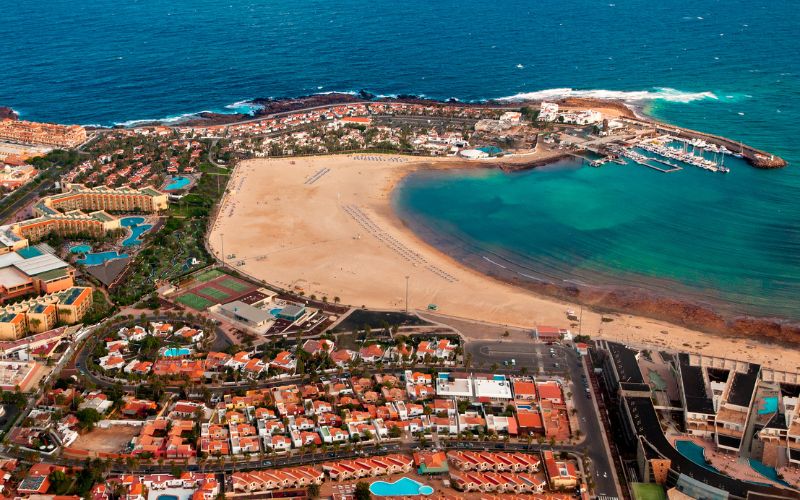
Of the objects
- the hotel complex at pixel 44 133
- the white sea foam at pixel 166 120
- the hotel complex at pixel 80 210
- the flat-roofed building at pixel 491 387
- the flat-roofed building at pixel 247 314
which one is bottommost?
the flat-roofed building at pixel 491 387

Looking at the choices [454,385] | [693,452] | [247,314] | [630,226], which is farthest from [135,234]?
[693,452]

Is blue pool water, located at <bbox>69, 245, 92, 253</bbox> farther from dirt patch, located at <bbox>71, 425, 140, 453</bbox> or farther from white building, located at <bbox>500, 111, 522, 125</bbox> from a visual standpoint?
white building, located at <bbox>500, 111, 522, 125</bbox>

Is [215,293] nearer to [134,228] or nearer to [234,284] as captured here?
[234,284]

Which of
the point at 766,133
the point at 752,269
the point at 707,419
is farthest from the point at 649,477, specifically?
the point at 766,133

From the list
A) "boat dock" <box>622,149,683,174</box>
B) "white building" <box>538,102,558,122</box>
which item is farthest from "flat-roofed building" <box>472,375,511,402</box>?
"white building" <box>538,102,558,122</box>

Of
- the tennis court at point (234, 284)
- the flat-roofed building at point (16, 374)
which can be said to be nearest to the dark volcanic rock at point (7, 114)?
the tennis court at point (234, 284)

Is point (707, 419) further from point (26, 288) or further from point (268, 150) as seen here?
point (268, 150)

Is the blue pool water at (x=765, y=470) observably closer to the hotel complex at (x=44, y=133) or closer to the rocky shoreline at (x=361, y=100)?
the rocky shoreline at (x=361, y=100)
